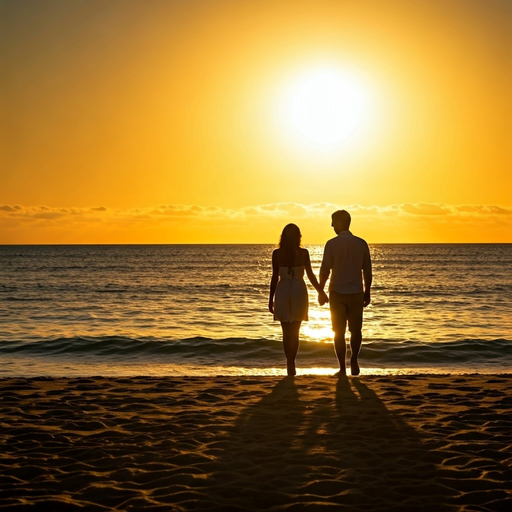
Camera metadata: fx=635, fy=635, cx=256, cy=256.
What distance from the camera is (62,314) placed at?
88.4 feet

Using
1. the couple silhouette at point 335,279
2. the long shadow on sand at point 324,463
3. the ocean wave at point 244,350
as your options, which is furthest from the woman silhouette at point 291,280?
the ocean wave at point 244,350

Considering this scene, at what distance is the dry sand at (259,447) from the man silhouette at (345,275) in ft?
3.13

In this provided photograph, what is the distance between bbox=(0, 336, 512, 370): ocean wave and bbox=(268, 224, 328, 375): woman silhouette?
533cm

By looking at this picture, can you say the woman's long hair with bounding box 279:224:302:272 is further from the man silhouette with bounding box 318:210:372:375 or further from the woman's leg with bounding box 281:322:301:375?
the woman's leg with bounding box 281:322:301:375

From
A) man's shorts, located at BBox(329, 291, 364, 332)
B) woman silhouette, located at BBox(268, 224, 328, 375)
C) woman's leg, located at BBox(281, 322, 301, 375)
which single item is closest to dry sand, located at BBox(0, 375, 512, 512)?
woman's leg, located at BBox(281, 322, 301, 375)

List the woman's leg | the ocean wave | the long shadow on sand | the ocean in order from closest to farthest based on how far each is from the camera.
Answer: the long shadow on sand < the woman's leg < the ocean < the ocean wave

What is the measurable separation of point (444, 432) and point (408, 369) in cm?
745

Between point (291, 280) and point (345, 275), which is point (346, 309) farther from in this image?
point (291, 280)

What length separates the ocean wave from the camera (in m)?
15.4

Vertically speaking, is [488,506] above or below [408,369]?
above

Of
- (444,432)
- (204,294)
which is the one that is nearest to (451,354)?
(444,432)

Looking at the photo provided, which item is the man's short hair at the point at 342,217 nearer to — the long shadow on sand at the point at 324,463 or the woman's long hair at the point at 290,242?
the woman's long hair at the point at 290,242

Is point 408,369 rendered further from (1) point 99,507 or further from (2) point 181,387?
(1) point 99,507

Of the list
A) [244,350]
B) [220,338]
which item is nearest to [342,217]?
[244,350]
